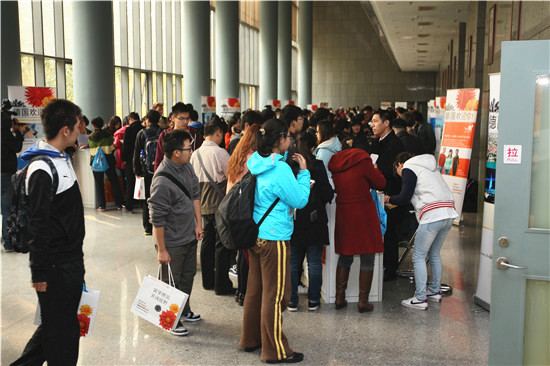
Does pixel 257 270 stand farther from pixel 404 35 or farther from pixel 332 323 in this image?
pixel 404 35

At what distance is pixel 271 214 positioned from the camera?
3869 millimetres

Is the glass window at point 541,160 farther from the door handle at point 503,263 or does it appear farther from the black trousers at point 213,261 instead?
the black trousers at point 213,261

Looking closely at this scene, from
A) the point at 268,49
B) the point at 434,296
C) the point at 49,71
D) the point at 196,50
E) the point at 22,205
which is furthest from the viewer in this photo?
the point at 268,49

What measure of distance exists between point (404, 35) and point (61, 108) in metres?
23.8

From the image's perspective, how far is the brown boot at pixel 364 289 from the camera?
512 centimetres

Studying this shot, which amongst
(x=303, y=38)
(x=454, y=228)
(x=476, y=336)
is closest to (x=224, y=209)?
(x=476, y=336)

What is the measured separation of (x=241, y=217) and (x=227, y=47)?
18683 mm

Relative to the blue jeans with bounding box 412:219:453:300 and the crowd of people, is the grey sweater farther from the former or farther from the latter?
the blue jeans with bounding box 412:219:453:300

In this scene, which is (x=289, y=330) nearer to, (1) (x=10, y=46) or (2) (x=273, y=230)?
(2) (x=273, y=230)

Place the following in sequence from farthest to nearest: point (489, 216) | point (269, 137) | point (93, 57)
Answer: point (93, 57) < point (489, 216) < point (269, 137)

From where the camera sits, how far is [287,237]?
3.93 m

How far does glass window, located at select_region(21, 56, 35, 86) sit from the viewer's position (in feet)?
→ 46.7

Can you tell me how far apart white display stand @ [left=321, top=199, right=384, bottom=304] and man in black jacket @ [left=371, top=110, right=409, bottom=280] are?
818 mm

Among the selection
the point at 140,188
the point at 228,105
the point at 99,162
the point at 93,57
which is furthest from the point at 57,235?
the point at 228,105
